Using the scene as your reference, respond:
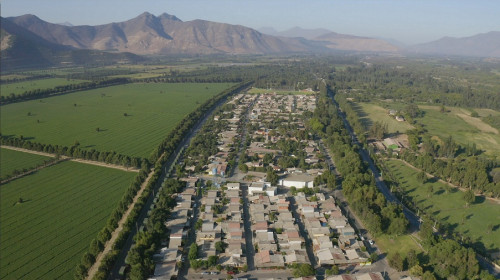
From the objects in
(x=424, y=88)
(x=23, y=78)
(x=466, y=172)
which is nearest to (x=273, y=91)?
(x=424, y=88)

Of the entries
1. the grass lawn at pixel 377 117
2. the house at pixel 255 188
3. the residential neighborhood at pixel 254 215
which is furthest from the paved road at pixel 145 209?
the grass lawn at pixel 377 117

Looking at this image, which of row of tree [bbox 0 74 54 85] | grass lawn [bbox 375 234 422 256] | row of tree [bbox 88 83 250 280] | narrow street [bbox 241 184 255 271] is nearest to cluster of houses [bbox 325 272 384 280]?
grass lawn [bbox 375 234 422 256]

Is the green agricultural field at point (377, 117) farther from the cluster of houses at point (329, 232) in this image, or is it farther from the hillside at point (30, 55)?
the hillside at point (30, 55)

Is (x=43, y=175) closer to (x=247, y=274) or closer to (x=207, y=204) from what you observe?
(x=207, y=204)

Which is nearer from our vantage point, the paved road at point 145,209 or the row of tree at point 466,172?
the paved road at point 145,209

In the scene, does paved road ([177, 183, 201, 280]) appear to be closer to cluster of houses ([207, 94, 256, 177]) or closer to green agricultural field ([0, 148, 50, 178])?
cluster of houses ([207, 94, 256, 177])
